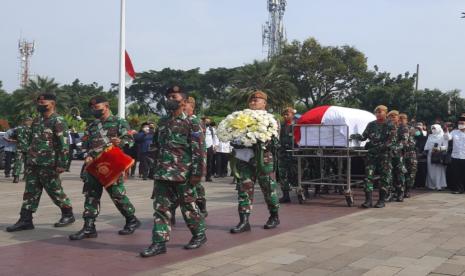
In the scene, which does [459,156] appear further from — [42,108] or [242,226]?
[42,108]

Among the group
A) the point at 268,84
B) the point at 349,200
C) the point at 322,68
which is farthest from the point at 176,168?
the point at 322,68

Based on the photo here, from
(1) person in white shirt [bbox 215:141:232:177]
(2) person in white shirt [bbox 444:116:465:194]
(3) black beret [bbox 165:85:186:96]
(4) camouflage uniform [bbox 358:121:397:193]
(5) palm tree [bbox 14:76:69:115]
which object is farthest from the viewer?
(5) palm tree [bbox 14:76:69:115]

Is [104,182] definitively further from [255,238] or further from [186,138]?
[255,238]

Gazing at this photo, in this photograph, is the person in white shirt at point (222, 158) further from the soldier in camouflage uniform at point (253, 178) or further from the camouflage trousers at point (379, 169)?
the soldier in camouflage uniform at point (253, 178)

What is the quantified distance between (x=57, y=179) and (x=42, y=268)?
2226 millimetres

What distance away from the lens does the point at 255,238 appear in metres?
6.91

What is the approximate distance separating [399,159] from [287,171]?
2.26 m

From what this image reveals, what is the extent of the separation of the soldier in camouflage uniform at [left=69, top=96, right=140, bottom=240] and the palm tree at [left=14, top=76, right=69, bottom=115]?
187 ft

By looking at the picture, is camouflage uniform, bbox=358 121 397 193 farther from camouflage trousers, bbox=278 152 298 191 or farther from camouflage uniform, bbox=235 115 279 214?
camouflage uniform, bbox=235 115 279 214

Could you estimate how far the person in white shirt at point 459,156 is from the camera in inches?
501

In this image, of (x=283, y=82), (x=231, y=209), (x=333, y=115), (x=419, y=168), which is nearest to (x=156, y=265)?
(x=231, y=209)

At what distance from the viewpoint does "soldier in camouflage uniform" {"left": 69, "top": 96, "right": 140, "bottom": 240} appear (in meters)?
6.73

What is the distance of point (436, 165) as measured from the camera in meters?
13.5

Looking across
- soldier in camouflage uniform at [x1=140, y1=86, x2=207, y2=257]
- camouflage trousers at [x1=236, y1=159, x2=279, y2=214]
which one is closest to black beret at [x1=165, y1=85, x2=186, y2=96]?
soldier in camouflage uniform at [x1=140, y1=86, x2=207, y2=257]
